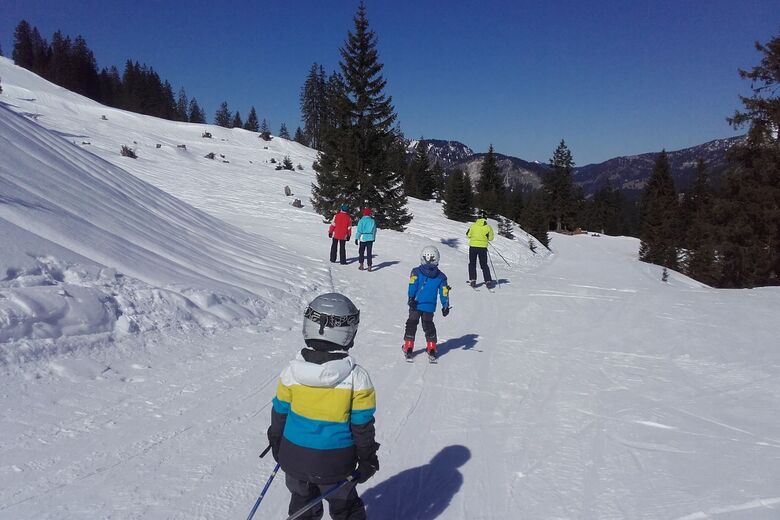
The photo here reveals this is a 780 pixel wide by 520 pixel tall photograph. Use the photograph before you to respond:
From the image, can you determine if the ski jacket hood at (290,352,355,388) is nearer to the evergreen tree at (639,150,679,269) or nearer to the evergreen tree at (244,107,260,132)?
the evergreen tree at (639,150,679,269)

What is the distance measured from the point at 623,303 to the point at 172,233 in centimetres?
1124

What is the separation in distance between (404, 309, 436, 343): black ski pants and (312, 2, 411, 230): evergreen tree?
1819 cm

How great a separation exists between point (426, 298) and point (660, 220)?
5381cm

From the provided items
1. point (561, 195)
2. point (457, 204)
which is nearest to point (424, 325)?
point (457, 204)

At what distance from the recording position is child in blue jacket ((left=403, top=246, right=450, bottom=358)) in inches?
270

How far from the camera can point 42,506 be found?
3.06 m

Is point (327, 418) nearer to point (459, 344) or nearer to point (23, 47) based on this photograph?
point (459, 344)

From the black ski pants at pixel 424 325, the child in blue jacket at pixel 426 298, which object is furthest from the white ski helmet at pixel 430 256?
the black ski pants at pixel 424 325

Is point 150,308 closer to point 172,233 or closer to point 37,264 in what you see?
point 37,264

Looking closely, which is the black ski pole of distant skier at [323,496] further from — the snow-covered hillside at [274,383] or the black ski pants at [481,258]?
the black ski pants at [481,258]

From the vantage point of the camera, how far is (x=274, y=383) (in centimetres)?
555

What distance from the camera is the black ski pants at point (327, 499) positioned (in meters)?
2.66

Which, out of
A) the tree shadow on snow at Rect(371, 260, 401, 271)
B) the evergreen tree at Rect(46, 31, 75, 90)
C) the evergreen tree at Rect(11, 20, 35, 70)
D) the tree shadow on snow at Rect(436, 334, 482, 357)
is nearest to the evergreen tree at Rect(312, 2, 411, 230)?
the tree shadow on snow at Rect(371, 260, 401, 271)

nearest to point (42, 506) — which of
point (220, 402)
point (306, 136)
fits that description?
point (220, 402)
